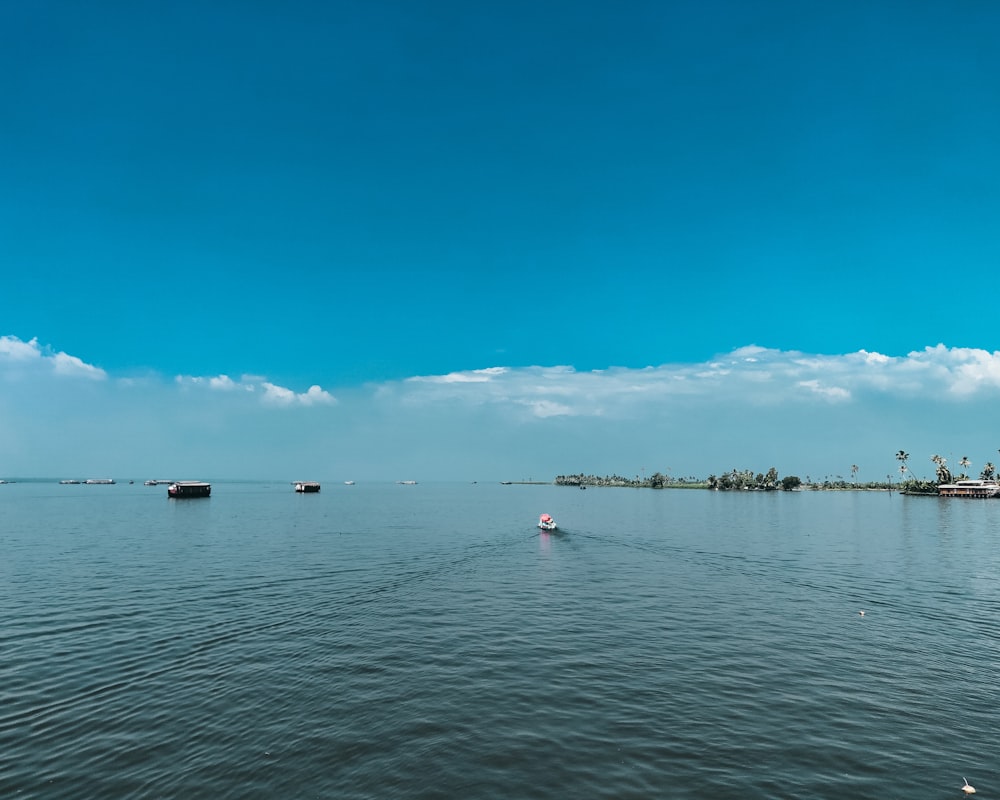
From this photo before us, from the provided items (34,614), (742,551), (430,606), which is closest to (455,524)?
(742,551)

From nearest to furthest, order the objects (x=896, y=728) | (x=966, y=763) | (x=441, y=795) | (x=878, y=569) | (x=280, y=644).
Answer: (x=441, y=795)
(x=966, y=763)
(x=896, y=728)
(x=280, y=644)
(x=878, y=569)

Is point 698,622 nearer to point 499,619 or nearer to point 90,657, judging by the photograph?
point 499,619

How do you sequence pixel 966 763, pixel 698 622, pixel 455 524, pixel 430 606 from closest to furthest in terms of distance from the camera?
1. pixel 966 763
2. pixel 698 622
3. pixel 430 606
4. pixel 455 524

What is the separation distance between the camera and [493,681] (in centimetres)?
2995

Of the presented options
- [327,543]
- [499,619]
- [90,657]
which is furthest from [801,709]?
[327,543]

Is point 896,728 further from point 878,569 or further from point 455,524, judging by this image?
point 455,524

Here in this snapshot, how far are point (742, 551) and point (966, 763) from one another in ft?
219

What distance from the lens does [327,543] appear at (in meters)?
89.9

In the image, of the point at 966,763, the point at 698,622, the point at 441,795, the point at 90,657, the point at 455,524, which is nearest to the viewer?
the point at 441,795

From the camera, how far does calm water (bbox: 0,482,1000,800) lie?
67.6ft

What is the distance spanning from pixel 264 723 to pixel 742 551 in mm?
78067

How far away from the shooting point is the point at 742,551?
84.4 m

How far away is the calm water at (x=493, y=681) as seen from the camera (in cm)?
2061

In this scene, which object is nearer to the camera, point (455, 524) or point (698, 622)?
point (698, 622)
